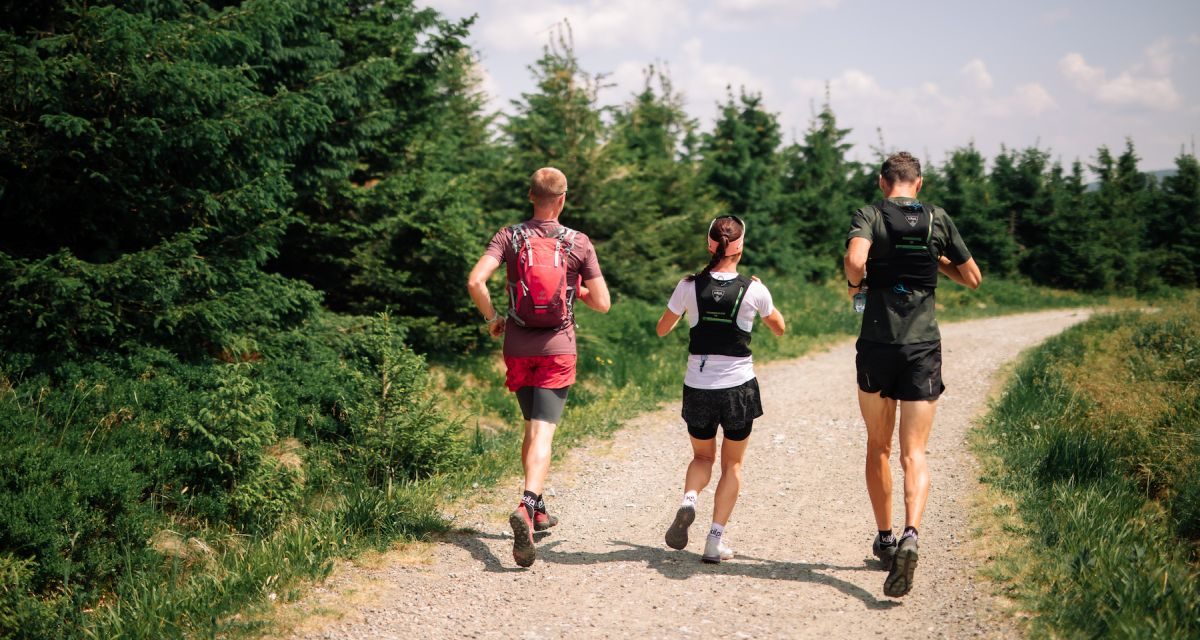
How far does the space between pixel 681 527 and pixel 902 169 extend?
241 centimetres

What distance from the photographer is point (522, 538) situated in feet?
15.6

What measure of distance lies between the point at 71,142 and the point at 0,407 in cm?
203

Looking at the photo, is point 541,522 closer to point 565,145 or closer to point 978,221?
point 565,145

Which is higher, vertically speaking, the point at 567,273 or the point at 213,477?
the point at 567,273

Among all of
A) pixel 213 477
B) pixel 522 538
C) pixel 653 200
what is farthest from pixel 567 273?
pixel 653 200

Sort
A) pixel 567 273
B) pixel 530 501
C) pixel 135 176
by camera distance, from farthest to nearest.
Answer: pixel 135 176
pixel 530 501
pixel 567 273

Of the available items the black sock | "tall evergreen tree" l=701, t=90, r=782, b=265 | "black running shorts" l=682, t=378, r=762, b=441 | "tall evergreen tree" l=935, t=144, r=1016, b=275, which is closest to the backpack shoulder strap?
"black running shorts" l=682, t=378, r=762, b=441

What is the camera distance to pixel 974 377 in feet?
38.5

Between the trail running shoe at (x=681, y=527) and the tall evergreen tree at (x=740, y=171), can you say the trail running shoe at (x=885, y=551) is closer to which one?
the trail running shoe at (x=681, y=527)

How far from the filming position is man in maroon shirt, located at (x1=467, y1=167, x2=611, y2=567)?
189 inches

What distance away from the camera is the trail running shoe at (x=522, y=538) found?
187 inches

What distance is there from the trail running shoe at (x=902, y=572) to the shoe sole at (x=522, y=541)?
1950 mm

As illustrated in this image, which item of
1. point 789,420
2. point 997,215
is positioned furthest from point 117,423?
point 997,215

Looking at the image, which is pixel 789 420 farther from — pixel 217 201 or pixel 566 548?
pixel 217 201
